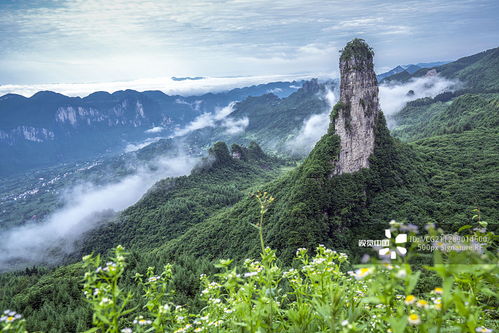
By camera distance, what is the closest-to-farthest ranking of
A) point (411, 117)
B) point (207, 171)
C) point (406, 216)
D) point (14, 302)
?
point (14, 302) < point (406, 216) < point (207, 171) < point (411, 117)

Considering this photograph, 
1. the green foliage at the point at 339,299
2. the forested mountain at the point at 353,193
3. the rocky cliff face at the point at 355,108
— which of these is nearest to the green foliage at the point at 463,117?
the forested mountain at the point at 353,193

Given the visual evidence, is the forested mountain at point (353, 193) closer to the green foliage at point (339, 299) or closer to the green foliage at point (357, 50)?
the green foliage at point (357, 50)

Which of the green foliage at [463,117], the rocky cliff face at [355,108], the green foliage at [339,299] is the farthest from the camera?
the green foliage at [463,117]

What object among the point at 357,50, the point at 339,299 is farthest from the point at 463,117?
the point at 339,299

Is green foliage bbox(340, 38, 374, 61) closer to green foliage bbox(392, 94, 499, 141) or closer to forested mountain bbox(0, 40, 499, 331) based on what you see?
forested mountain bbox(0, 40, 499, 331)

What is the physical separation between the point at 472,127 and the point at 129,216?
119 metres

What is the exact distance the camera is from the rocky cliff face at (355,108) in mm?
57844

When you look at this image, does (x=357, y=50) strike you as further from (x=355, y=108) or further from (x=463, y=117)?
(x=463, y=117)

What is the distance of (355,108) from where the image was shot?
59.3 m

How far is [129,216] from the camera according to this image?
97.7m

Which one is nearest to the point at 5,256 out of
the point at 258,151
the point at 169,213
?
the point at 169,213

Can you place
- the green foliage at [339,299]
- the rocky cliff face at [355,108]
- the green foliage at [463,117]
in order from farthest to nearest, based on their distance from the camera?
1. the green foliage at [463,117]
2. the rocky cliff face at [355,108]
3. the green foliage at [339,299]

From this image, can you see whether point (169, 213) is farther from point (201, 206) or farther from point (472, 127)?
point (472, 127)

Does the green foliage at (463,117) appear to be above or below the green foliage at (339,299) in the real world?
below
